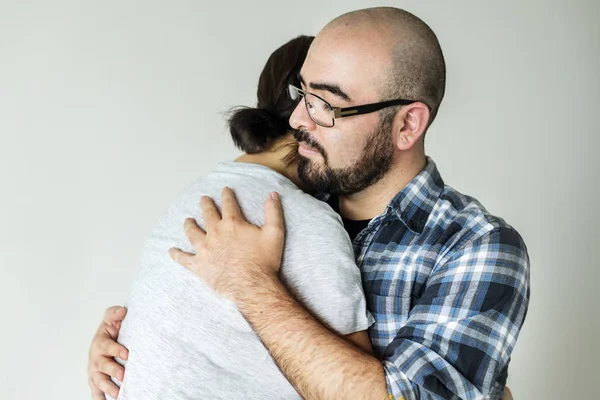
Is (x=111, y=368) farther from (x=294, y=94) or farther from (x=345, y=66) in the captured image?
(x=345, y=66)

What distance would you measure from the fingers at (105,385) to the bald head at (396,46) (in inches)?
40.1

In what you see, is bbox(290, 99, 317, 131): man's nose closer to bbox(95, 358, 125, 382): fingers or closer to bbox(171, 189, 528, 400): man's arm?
bbox(171, 189, 528, 400): man's arm

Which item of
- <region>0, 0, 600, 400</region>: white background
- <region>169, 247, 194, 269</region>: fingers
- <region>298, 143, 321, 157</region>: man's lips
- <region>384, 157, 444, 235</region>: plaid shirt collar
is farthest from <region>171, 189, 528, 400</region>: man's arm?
→ <region>0, 0, 600, 400</region>: white background

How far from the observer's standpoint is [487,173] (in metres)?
3.21

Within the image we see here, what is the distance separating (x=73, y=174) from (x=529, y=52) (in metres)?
2.13

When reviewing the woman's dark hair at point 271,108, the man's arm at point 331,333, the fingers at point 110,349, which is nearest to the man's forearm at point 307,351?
the man's arm at point 331,333

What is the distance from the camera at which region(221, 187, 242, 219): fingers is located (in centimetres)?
152

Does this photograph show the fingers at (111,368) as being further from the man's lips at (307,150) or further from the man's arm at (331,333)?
the man's lips at (307,150)

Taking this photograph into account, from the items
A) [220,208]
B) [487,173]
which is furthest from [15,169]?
[487,173]

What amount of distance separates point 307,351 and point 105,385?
0.62 metres

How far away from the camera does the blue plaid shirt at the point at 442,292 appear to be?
4.72 ft

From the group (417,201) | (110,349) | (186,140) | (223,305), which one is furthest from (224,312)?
(186,140)

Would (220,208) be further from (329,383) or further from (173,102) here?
(173,102)

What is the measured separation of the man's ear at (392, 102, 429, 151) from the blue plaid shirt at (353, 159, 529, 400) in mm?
115
